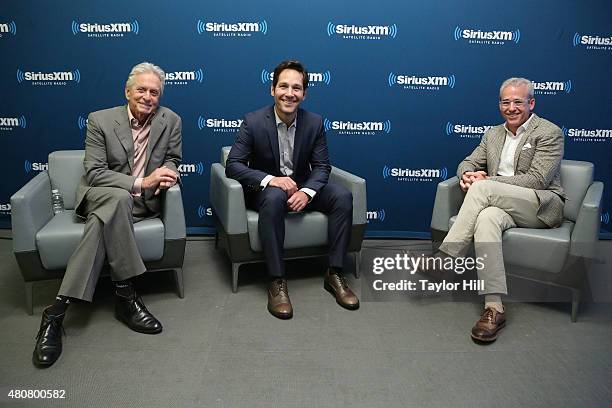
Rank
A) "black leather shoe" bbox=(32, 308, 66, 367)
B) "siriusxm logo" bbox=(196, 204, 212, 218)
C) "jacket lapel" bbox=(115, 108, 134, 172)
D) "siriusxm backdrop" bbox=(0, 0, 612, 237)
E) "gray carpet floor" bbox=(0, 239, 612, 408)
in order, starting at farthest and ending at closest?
"siriusxm logo" bbox=(196, 204, 212, 218)
"siriusxm backdrop" bbox=(0, 0, 612, 237)
"jacket lapel" bbox=(115, 108, 134, 172)
"black leather shoe" bbox=(32, 308, 66, 367)
"gray carpet floor" bbox=(0, 239, 612, 408)

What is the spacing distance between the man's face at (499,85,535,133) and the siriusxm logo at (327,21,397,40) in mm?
1045

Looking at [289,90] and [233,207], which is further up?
[289,90]

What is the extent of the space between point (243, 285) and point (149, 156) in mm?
913

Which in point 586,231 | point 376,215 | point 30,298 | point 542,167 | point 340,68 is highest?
point 340,68

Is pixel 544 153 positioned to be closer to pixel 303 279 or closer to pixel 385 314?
pixel 385 314

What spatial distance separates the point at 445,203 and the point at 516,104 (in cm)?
65

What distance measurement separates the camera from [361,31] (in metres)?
3.48

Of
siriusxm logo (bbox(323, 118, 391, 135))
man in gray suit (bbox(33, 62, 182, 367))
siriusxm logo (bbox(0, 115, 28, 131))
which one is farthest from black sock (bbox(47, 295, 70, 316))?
siriusxm logo (bbox(323, 118, 391, 135))

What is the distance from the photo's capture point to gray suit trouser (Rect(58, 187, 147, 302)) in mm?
2311

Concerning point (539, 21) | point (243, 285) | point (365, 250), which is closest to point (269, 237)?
point (243, 285)

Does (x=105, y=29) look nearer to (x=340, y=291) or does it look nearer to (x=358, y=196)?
(x=358, y=196)

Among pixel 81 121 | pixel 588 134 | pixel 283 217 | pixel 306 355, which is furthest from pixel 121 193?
pixel 588 134

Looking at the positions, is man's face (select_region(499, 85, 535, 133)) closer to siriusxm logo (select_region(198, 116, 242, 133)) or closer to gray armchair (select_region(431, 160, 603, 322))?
gray armchair (select_region(431, 160, 603, 322))

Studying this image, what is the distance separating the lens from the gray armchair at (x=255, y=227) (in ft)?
8.93
